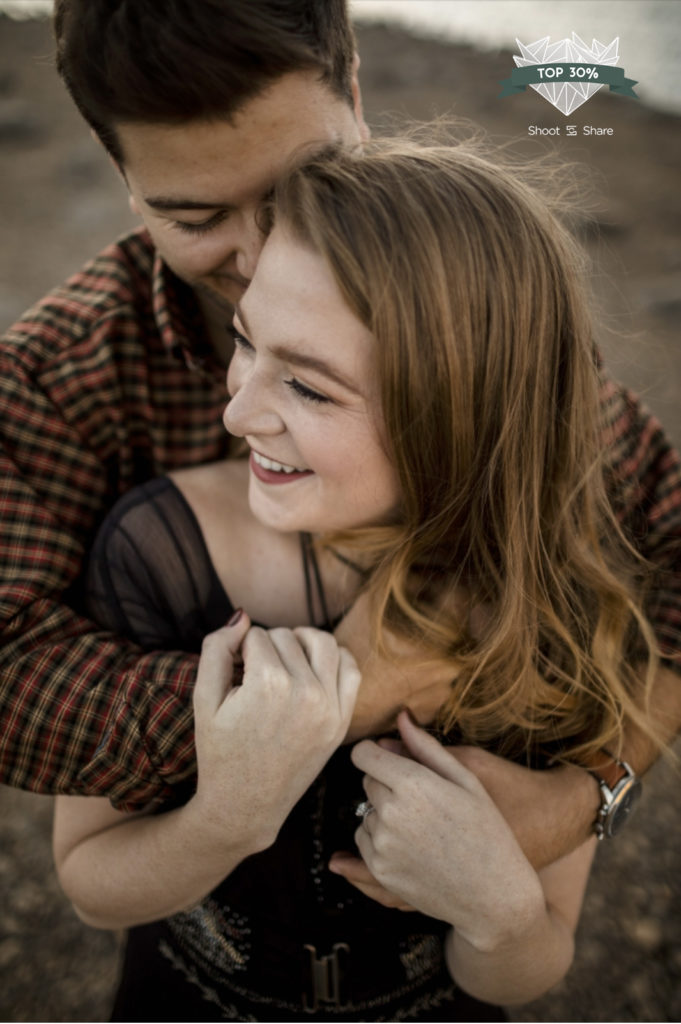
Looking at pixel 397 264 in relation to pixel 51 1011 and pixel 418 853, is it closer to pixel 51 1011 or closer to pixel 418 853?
pixel 418 853

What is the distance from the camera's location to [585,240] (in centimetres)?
596

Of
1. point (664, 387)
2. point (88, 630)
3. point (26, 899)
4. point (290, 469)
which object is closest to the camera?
point (290, 469)

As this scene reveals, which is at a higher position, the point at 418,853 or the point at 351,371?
the point at 351,371

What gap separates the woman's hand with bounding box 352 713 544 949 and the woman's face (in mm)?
584

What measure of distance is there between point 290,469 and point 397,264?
0.48 m

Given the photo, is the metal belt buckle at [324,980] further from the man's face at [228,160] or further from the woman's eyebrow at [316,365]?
the man's face at [228,160]

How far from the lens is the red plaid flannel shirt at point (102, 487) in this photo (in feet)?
5.48

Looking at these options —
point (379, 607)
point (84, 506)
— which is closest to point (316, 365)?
point (379, 607)

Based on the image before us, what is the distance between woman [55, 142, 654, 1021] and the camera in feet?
4.80

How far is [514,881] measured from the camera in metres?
→ 1.54

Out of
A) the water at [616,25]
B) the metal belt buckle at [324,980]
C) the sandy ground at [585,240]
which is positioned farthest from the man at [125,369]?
the sandy ground at [585,240]

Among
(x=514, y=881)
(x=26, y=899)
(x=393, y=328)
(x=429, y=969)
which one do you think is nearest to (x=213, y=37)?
(x=393, y=328)

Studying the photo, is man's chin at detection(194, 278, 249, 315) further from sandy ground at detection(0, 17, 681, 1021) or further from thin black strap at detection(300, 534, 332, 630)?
sandy ground at detection(0, 17, 681, 1021)

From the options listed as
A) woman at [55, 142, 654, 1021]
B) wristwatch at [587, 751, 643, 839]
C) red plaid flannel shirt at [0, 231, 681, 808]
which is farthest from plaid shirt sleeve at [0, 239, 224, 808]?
wristwatch at [587, 751, 643, 839]
